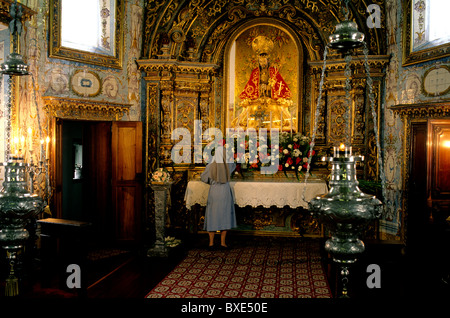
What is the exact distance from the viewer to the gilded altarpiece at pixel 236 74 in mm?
9266

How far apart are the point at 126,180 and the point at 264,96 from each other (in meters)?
3.95

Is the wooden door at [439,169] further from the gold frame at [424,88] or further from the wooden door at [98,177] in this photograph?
the wooden door at [98,177]

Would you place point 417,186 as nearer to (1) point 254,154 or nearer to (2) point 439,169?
(2) point 439,169

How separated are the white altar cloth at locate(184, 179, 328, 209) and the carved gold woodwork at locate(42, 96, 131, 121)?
2462 millimetres

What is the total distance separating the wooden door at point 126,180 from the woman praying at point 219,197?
1798 mm

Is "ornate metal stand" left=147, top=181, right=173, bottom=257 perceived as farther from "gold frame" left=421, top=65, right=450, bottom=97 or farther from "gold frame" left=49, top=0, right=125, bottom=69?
"gold frame" left=421, top=65, right=450, bottom=97

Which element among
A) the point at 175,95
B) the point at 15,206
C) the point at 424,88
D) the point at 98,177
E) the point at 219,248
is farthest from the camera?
the point at 175,95

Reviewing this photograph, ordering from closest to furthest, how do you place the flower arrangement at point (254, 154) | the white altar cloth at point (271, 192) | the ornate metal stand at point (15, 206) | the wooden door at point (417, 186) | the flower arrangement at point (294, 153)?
1. the ornate metal stand at point (15, 206)
2. the white altar cloth at point (271, 192)
3. the wooden door at point (417, 186)
4. the flower arrangement at point (294, 153)
5. the flower arrangement at point (254, 154)

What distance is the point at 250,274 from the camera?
6438 mm

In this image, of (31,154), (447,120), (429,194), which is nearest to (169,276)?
(31,154)

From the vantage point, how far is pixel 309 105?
32.6ft

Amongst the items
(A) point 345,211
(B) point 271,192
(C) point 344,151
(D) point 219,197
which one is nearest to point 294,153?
(B) point 271,192

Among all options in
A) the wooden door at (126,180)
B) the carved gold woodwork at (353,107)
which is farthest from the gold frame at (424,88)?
the wooden door at (126,180)

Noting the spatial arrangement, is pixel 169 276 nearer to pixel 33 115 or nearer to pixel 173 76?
pixel 33 115
